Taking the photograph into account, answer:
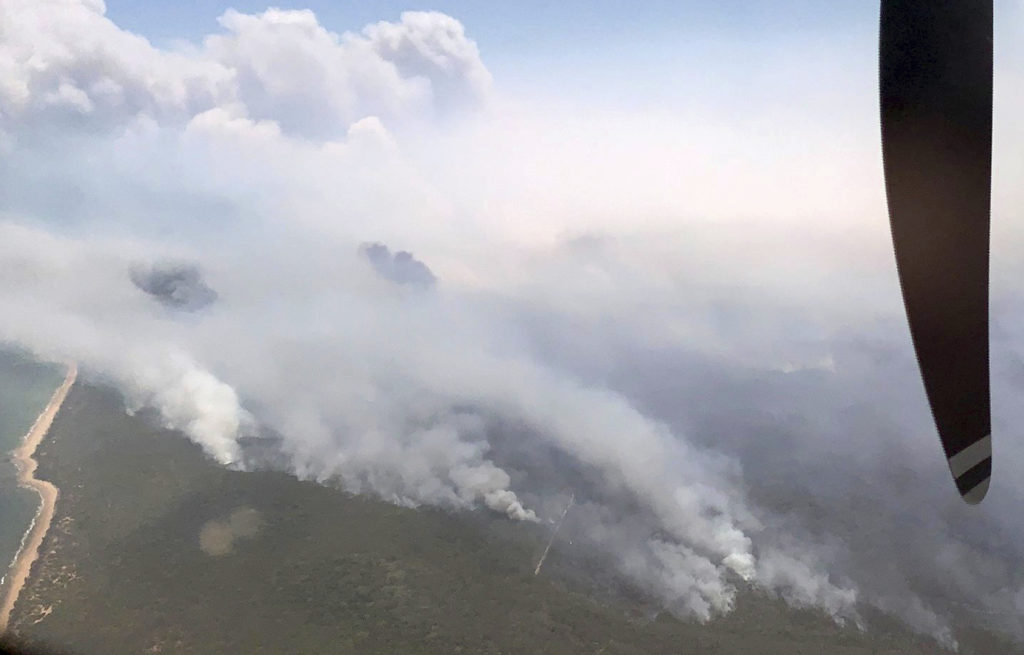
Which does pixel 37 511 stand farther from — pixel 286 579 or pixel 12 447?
pixel 286 579

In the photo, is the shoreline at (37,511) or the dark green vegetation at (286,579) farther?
the dark green vegetation at (286,579)

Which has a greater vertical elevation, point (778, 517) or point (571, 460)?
point (778, 517)

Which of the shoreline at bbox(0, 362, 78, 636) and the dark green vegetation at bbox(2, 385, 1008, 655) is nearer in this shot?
the shoreline at bbox(0, 362, 78, 636)

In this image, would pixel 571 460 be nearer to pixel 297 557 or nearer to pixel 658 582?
pixel 658 582

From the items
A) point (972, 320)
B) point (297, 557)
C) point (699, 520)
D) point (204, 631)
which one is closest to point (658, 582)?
point (699, 520)

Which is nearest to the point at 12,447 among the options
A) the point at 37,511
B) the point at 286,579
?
the point at 37,511
